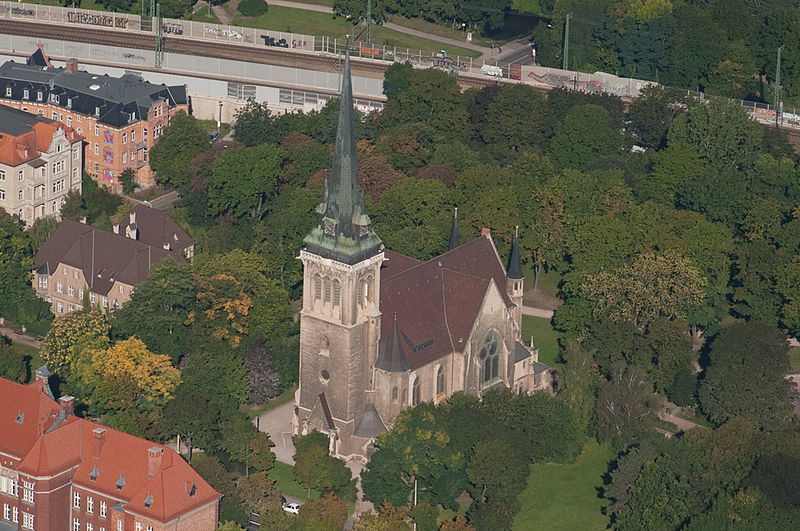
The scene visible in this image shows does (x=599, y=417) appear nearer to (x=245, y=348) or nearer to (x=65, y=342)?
(x=245, y=348)

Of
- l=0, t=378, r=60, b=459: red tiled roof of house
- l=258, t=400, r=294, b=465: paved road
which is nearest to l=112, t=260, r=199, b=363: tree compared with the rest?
l=258, t=400, r=294, b=465: paved road

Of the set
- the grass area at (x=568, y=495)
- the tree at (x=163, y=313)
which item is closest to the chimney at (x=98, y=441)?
the tree at (x=163, y=313)

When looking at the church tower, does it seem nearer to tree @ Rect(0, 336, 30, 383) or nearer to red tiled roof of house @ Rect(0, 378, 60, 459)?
red tiled roof of house @ Rect(0, 378, 60, 459)

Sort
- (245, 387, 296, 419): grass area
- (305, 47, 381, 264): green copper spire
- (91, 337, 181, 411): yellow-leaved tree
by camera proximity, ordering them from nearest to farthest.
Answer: (305, 47, 381, 264): green copper spire < (91, 337, 181, 411): yellow-leaved tree < (245, 387, 296, 419): grass area

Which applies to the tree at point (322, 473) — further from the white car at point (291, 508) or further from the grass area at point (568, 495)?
the grass area at point (568, 495)

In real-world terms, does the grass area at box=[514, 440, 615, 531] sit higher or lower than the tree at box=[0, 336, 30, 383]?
lower

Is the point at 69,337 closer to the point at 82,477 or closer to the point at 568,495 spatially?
the point at 82,477
